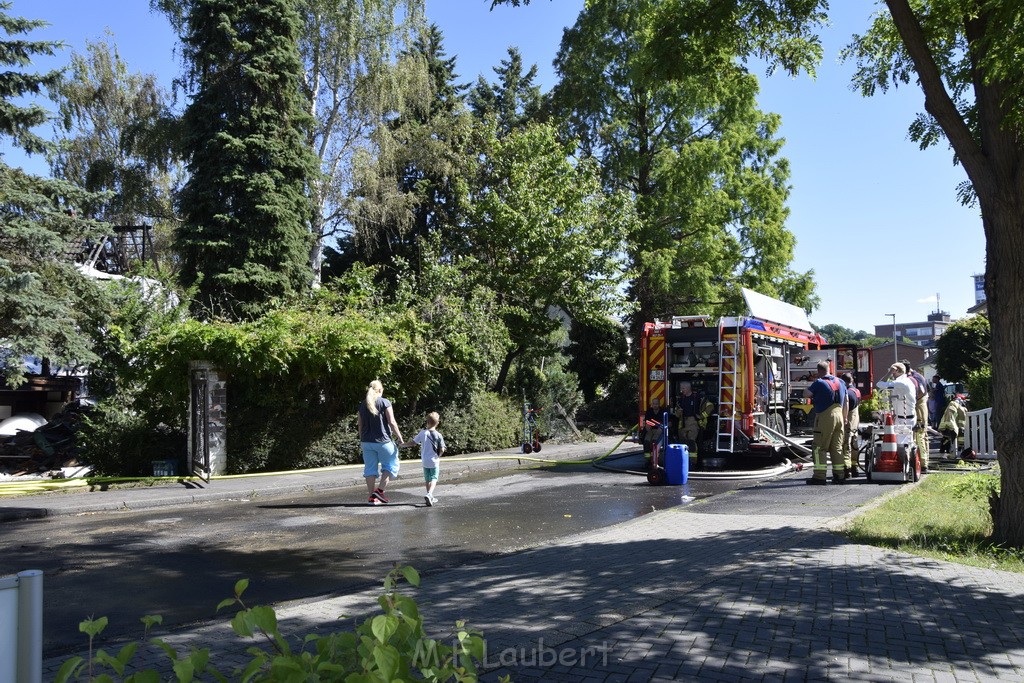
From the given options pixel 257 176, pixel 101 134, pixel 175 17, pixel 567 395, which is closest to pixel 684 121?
pixel 567 395

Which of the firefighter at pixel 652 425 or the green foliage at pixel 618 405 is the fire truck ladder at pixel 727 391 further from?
the green foliage at pixel 618 405

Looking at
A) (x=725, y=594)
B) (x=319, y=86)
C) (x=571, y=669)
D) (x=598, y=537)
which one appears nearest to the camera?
(x=571, y=669)

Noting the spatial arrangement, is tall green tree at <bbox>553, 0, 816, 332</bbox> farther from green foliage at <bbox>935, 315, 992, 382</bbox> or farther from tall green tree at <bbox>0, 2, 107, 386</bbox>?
tall green tree at <bbox>0, 2, 107, 386</bbox>

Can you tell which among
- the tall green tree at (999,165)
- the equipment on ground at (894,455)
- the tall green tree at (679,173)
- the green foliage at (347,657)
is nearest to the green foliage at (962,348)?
the tall green tree at (679,173)

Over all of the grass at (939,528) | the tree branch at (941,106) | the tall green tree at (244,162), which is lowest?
the grass at (939,528)

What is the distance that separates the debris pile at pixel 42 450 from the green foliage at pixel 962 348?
39.3 m

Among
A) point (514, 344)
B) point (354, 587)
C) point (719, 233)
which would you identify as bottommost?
point (354, 587)

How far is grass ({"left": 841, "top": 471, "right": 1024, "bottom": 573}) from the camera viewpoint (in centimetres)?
722

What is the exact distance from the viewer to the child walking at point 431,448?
1129cm

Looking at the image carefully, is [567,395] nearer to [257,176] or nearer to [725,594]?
[257,176]

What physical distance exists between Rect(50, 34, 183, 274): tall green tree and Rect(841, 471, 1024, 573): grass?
24956 millimetres

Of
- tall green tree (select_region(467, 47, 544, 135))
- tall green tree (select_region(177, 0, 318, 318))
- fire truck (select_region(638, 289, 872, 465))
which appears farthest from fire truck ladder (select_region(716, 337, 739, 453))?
tall green tree (select_region(467, 47, 544, 135))

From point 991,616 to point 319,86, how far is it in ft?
90.7

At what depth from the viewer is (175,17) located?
26.3 meters
